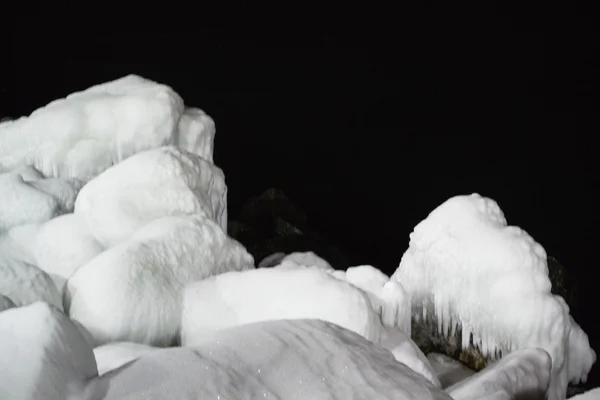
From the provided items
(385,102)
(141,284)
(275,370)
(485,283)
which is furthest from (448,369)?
(385,102)

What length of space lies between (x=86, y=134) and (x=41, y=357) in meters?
3.11

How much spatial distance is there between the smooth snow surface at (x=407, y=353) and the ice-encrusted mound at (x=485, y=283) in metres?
0.59

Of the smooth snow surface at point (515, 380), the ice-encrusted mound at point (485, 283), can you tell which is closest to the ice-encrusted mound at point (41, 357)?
the smooth snow surface at point (515, 380)

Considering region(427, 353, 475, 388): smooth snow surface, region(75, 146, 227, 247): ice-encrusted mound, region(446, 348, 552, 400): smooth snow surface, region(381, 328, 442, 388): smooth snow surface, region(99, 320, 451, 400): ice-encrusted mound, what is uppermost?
region(99, 320, 451, 400): ice-encrusted mound

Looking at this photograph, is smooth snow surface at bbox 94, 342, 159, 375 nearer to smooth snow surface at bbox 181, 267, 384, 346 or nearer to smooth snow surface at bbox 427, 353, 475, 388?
smooth snow surface at bbox 181, 267, 384, 346

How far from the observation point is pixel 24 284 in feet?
9.58

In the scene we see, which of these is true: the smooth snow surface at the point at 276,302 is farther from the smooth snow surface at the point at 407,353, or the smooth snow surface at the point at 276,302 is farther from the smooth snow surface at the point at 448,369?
the smooth snow surface at the point at 448,369

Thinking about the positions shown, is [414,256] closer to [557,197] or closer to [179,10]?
[557,197]

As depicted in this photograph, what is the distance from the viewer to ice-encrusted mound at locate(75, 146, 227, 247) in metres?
3.58

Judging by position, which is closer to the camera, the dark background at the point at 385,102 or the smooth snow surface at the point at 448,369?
the smooth snow surface at the point at 448,369

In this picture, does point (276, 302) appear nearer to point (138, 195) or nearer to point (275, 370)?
point (138, 195)

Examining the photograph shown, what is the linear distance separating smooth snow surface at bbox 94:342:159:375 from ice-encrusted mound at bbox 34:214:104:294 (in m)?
0.79

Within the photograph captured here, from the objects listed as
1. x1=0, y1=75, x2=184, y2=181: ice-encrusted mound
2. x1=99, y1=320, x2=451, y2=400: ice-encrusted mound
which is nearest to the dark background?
x1=0, y1=75, x2=184, y2=181: ice-encrusted mound

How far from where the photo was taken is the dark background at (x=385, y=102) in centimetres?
625
